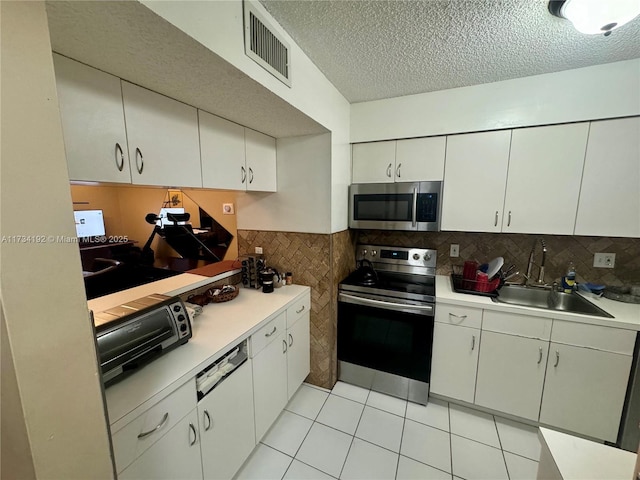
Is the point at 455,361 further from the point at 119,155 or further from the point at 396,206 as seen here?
the point at 119,155

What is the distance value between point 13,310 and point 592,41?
2.42 m

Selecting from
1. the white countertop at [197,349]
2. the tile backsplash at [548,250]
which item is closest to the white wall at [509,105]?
the tile backsplash at [548,250]

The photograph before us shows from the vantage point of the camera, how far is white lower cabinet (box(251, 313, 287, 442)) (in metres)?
1.50

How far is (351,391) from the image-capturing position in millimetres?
2137

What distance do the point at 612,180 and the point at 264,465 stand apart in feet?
9.03

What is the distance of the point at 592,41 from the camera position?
52.2 inches

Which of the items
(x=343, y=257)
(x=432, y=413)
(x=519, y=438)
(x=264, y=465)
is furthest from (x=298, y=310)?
(x=519, y=438)

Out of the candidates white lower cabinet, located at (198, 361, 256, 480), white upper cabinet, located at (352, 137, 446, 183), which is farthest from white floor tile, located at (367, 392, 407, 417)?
white upper cabinet, located at (352, 137, 446, 183)

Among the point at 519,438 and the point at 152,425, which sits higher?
the point at 152,425

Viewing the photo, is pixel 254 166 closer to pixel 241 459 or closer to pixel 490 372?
pixel 241 459

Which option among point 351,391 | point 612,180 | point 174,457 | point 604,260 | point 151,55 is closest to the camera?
point 151,55

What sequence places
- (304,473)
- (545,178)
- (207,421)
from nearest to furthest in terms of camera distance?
(207,421), (304,473), (545,178)

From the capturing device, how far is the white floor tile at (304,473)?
1467 millimetres

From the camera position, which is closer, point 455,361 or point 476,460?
point 476,460
